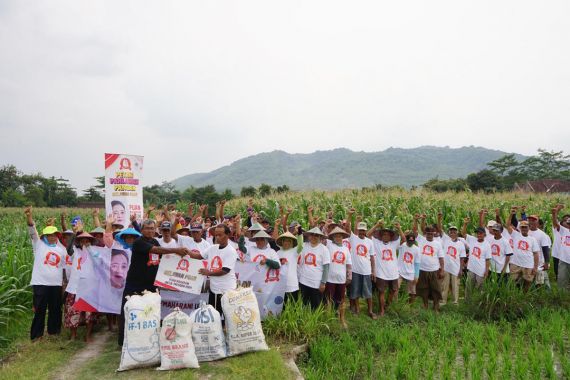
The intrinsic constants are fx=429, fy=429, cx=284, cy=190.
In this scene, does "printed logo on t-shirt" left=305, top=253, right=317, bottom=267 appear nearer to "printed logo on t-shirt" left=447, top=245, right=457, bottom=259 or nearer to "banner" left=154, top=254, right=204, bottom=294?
"banner" left=154, top=254, right=204, bottom=294

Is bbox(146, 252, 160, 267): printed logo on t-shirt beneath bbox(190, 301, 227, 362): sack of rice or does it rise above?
above

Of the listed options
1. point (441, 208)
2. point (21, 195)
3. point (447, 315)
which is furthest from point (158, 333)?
point (21, 195)

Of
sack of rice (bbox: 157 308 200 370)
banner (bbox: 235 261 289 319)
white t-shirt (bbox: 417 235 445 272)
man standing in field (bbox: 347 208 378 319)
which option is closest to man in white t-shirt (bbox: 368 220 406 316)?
man standing in field (bbox: 347 208 378 319)

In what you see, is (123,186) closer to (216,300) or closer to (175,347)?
(216,300)

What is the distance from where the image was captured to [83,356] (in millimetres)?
6297

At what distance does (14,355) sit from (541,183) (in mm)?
53060

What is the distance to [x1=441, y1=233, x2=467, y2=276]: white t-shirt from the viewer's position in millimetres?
9742

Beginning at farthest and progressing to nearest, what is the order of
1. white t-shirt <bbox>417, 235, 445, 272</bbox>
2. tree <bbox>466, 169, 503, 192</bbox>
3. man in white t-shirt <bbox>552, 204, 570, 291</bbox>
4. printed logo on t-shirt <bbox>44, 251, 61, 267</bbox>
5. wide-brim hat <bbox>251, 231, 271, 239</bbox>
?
tree <bbox>466, 169, 503, 192</bbox> < man in white t-shirt <bbox>552, 204, 570, 291</bbox> < white t-shirt <bbox>417, 235, 445, 272</bbox> < wide-brim hat <bbox>251, 231, 271, 239</bbox> < printed logo on t-shirt <bbox>44, 251, 61, 267</bbox>

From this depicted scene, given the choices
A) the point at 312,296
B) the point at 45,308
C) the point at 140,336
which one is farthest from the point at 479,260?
the point at 45,308

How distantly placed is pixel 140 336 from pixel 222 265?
5.27 feet

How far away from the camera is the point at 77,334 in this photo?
7254mm

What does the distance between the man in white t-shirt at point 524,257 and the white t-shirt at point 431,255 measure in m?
1.80

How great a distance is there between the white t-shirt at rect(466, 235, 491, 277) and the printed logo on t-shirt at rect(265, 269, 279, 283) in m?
4.85

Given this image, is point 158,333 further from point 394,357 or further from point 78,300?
point 394,357
